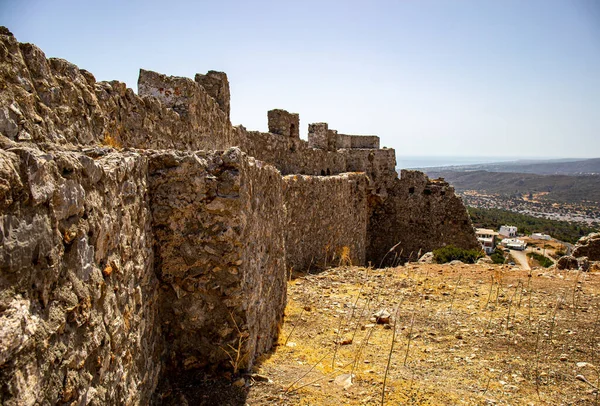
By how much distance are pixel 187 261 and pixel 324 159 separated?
10142 mm

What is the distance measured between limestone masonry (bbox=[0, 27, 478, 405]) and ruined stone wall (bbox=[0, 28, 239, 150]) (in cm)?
1

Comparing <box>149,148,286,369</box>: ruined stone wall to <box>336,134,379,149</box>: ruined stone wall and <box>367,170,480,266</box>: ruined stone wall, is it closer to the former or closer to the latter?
<box>367,170,480,266</box>: ruined stone wall

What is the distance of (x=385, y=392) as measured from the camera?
368 centimetres

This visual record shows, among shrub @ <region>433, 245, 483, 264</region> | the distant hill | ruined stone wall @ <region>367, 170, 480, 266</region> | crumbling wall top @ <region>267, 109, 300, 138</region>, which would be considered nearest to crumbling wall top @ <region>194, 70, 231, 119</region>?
crumbling wall top @ <region>267, 109, 300, 138</region>

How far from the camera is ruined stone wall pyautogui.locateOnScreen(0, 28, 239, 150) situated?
251 centimetres

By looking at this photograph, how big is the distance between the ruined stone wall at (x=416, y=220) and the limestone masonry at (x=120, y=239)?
1095 cm

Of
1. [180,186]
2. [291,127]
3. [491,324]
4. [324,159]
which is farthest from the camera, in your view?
[324,159]

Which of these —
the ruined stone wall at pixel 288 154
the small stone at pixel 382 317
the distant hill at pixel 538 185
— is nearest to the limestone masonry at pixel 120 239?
the small stone at pixel 382 317

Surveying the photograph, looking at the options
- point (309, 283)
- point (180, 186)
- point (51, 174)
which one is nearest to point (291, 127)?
point (309, 283)

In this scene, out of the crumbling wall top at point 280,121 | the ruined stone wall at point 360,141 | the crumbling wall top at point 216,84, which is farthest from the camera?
the ruined stone wall at point 360,141

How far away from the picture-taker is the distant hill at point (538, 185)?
117 metres

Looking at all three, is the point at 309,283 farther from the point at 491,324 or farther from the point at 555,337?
the point at 555,337

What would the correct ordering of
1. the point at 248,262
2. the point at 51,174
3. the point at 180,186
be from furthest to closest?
the point at 248,262, the point at 180,186, the point at 51,174

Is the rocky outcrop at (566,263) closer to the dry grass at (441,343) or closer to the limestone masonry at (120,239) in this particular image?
the dry grass at (441,343)
